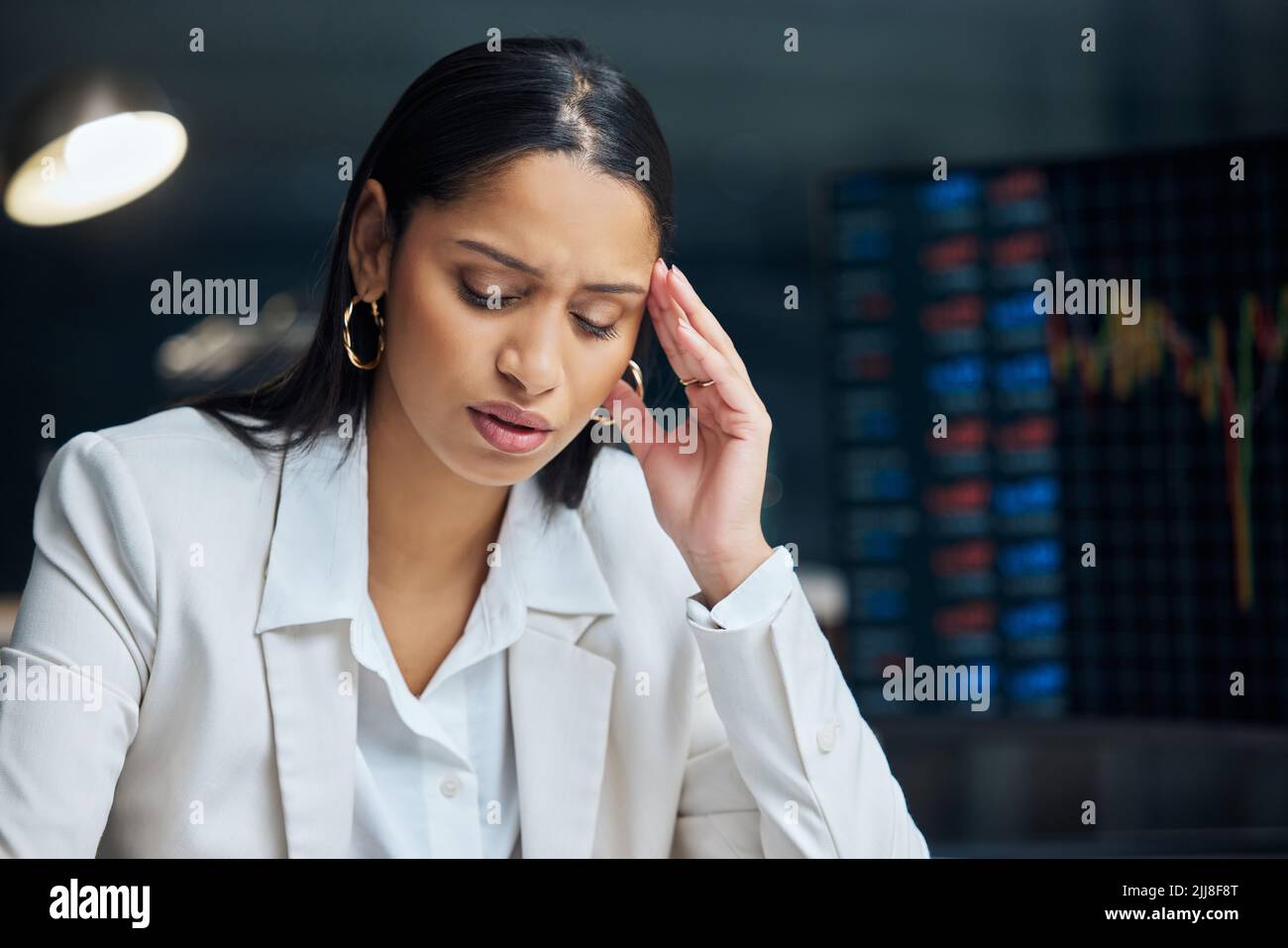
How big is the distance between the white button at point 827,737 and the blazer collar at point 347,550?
0.73 ft

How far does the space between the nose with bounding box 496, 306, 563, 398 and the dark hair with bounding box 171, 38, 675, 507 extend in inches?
4.5

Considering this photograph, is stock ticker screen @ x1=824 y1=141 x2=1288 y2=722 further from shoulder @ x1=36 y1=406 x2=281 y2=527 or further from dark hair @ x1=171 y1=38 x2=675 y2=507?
shoulder @ x1=36 y1=406 x2=281 y2=527

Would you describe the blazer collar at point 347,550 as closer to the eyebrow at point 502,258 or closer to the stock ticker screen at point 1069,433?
the eyebrow at point 502,258

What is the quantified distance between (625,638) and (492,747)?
6.1 inches

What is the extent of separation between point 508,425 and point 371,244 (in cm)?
21

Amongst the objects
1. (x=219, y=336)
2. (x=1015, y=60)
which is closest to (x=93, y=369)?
(x=219, y=336)

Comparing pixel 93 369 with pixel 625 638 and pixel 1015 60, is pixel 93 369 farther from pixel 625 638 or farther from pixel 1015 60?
pixel 625 638

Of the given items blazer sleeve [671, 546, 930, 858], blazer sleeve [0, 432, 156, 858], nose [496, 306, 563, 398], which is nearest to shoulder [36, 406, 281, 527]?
blazer sleeve [0, 432, 156, 858]

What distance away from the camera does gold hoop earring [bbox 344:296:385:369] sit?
107cm

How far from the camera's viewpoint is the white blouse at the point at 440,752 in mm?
1037

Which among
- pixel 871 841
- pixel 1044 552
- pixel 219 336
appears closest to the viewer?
pixel 871 841

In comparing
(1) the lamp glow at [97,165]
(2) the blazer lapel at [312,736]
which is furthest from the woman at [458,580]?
(1) the lamp glow at [97,165]

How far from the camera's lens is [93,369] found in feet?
12.9

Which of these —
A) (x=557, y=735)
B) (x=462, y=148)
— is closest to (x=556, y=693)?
(x=557, y=735)
